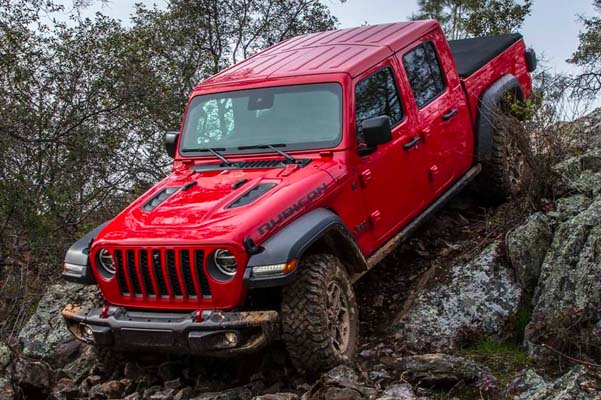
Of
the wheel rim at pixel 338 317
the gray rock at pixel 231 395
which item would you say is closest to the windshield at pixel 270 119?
the wheel rim at pixel 338 317

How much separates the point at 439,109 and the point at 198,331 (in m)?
3.26

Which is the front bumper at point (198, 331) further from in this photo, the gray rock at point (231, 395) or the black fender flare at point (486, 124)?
the black fender flare at point (486, 124)

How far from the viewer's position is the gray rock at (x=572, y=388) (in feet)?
13.3

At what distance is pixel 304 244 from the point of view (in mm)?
4852

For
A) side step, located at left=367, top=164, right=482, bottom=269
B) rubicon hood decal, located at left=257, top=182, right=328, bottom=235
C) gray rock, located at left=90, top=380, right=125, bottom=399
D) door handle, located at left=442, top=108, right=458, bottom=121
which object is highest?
door handle, located at left=442, top=108, right=458, bottom=121

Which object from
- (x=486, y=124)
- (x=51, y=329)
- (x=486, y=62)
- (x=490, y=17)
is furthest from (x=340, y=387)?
(x=490, y=17)

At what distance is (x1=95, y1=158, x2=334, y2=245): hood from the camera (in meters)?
4.86

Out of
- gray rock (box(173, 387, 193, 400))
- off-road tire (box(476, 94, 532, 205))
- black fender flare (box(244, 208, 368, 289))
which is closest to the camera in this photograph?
black fender flare (box(244, 208, 368, 289))

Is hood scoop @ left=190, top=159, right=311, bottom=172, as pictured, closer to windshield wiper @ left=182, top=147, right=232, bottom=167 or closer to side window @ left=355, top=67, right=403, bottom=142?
windshield wiper @ left=182, top=147, right=232, bottom=167

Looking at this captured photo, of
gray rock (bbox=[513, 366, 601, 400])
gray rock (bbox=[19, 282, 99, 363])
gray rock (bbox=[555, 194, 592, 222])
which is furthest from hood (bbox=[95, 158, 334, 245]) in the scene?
gray rock (bbox=[555, 194, 592, 222])

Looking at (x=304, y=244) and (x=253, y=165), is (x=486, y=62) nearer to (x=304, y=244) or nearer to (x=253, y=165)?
(x=253, y=165)

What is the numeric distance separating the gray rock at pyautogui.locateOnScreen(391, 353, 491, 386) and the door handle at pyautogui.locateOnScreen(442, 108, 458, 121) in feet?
8.28

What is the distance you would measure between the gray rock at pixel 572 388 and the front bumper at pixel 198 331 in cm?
159

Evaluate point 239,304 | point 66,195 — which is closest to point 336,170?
point 239,304
